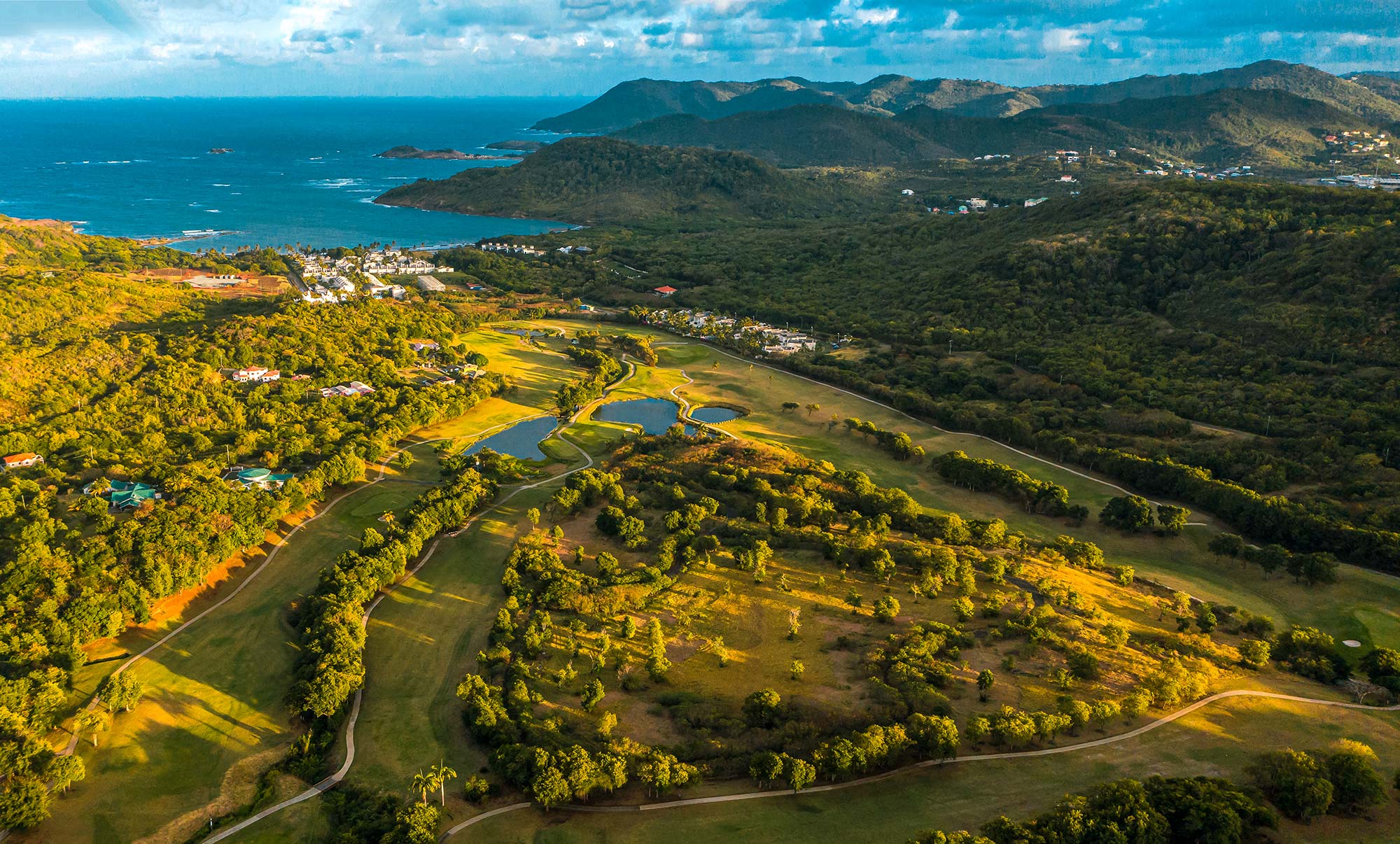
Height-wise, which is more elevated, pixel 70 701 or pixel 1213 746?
pixel 1213 746

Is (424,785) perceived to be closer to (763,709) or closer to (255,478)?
(763,709)

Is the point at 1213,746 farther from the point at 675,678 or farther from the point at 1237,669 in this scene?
the point at 675,678

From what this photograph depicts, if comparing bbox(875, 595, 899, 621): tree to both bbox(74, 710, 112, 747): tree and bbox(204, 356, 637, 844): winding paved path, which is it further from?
bbox(74, 710, 112, 747): tree

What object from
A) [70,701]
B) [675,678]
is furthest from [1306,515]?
[70,701]

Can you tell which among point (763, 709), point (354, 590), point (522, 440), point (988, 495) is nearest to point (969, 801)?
point (763, 709)

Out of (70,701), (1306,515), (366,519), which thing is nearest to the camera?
(70,701)

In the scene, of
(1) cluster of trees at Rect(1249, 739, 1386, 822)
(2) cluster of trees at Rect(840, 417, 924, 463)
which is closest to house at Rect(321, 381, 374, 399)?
(2) cluster of trees at Rect(840, 417, 924, 463)
